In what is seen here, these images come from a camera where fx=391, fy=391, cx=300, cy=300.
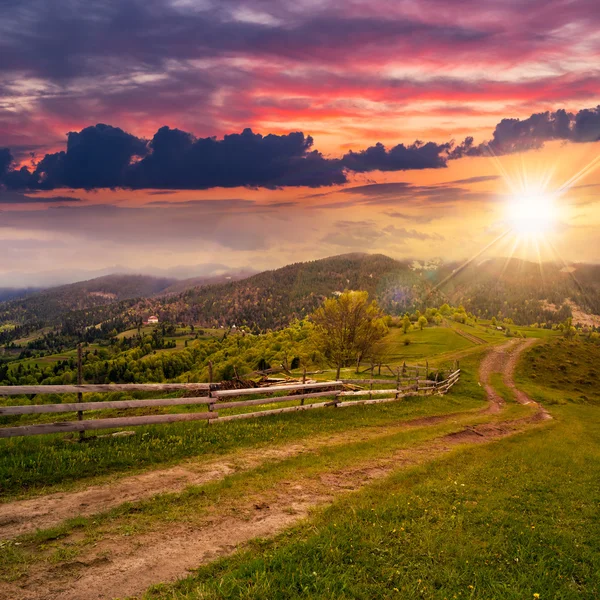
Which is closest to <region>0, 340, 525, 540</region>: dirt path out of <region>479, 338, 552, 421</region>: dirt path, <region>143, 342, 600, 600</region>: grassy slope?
<region>143, 342, 600, 600</region>: grassy slope

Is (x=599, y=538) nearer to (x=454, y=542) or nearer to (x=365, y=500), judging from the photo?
(x=454, y=542)

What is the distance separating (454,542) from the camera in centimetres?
842

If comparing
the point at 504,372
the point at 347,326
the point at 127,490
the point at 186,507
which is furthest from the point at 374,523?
the point at 504,372

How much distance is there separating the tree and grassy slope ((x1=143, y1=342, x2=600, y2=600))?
4234cm

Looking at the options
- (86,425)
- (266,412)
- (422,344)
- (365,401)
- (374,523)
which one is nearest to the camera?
(374,523)

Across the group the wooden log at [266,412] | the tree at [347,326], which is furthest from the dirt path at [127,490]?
the tree at [347,326]

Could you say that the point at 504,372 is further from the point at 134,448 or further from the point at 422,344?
the point at 134,448

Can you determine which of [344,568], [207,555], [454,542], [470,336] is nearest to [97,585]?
[207,555]

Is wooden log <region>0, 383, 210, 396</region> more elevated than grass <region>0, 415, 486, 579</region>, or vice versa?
wooden log <region>0, 383, 210, 396</region>

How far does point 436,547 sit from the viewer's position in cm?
816

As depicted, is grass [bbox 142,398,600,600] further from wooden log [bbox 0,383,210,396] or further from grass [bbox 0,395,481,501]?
wooden log [bbox 0,383,210,396]

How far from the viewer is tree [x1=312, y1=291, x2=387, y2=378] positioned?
56.2 m

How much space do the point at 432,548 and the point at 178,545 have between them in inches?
202

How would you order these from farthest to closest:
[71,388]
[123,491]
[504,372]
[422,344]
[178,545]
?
[422,344]
[504,372]
[71,388]
[123,491]
[178,545]
